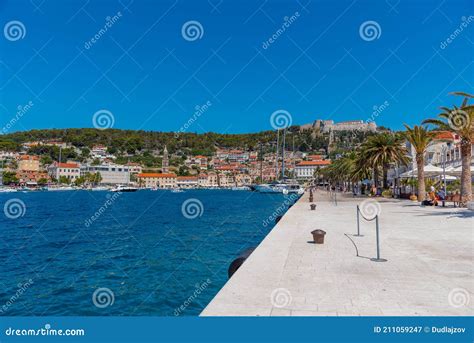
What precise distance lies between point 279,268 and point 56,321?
4201 millimetres

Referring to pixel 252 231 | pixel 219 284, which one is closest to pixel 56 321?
pixel 219 284

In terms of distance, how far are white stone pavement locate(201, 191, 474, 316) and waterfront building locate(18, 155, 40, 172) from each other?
155 meters

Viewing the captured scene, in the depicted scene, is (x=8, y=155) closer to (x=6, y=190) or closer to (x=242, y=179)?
(x=6, y=190)

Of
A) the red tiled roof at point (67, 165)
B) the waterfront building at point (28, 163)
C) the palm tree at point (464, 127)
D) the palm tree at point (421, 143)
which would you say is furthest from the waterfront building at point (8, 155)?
the palm tree at point (464, 127)

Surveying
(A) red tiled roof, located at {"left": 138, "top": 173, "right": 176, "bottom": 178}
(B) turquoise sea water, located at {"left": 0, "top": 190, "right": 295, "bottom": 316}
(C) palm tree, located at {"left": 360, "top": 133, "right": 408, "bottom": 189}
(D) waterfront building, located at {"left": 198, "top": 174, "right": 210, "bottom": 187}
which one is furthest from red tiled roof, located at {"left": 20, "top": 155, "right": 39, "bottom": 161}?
(C) palm tree, located at {"left": 360, "top": 133, "right": 408, "bottom": 189}

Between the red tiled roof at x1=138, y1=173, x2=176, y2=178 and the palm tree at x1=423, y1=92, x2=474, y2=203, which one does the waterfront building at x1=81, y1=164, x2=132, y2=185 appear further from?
the palm tree at x1=423, y1=92, x2=474, y2=203

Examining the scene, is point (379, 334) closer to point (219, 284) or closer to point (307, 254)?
point (307, 254)

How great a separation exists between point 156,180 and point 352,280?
6468 inches

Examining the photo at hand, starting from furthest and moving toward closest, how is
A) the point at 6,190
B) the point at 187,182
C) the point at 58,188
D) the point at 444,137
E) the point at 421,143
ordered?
the point at 187,182, the point at 58,188, the point at 6,190, the point at 444,137, the point at 421,143

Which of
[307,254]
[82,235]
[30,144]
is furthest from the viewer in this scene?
[30,144]

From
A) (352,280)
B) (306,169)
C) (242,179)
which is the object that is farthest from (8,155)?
(352,280)

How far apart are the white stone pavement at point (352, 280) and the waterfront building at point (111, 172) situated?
151472 millimetres

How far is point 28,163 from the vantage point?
14312 cm

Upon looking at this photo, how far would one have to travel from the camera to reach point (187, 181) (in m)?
174
